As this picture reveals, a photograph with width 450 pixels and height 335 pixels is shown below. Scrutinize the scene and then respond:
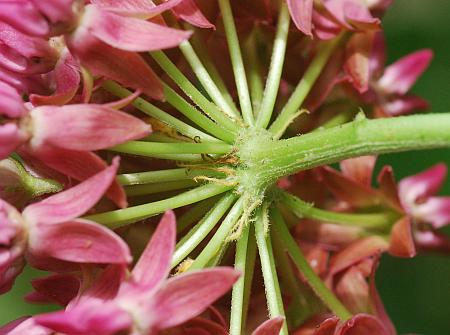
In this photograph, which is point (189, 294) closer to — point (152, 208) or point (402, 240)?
point (152, 208)

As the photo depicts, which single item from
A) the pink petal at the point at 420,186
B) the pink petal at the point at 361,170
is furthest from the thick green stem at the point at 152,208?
the pink petal at the point at 420,186

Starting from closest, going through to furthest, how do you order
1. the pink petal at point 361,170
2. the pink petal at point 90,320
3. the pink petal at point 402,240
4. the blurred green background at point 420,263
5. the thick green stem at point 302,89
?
the pink petal at point 90,320 < the thick green stem at point 302,89 < the pink petal at point 402,240 < the pink petal at point 361,170 < the blurred green background at point 420,263

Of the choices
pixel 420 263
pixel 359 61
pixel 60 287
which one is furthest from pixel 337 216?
pixel 420 263

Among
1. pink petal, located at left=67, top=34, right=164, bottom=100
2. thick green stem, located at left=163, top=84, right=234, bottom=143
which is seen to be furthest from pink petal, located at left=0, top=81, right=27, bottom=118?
thick green stem, located at left=163, top=84, right=234, bottom=143

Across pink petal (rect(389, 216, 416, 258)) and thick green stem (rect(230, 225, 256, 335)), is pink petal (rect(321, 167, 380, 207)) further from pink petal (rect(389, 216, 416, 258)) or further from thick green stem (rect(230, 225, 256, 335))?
thick green stem (rect(230, 225, 256, 335))

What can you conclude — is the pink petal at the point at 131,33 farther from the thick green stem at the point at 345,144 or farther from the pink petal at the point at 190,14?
the thick green stem at the point at 345,144

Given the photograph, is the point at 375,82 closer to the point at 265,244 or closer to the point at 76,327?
the point at 265,244

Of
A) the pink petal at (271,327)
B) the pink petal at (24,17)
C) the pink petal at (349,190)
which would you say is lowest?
the pink petal at (271,327)
